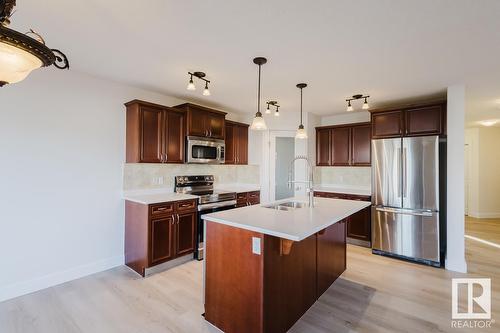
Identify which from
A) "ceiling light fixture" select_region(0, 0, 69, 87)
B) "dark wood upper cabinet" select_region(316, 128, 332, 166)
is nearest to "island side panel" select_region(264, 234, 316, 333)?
"ceiling light fixture" select_region(0, 0, 69, 87)

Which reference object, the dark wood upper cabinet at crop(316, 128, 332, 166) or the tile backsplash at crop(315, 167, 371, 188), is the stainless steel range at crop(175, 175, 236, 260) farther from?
the tile backsplash at crop(315, 167, 371, 188)

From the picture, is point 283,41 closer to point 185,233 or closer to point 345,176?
point 185,233

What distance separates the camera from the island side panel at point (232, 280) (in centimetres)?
187

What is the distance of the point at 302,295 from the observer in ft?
7.55

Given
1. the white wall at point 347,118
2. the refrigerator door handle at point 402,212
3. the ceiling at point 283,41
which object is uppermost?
the ceiling at point 283,41

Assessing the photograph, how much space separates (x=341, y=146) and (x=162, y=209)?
11.7 ft

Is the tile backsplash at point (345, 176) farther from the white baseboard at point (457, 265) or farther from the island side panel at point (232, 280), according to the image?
the island side panel at point (232, 280)

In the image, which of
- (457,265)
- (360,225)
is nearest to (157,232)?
(360,225)

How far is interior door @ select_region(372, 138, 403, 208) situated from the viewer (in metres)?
3.77

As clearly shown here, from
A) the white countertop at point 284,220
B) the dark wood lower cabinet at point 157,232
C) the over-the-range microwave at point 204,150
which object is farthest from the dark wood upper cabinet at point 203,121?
the white countertop at point 284,220

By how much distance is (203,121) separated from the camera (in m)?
4.09

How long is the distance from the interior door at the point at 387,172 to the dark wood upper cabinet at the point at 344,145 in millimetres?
627

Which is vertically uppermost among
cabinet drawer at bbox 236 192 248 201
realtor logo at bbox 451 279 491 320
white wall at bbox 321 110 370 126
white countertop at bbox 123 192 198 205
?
white wall at bbox 321 110 370 126

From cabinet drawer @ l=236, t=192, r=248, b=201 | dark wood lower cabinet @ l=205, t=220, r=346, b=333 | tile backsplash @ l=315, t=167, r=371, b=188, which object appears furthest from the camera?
tile backsplash @ l=315, t=167, r=371, b=188
